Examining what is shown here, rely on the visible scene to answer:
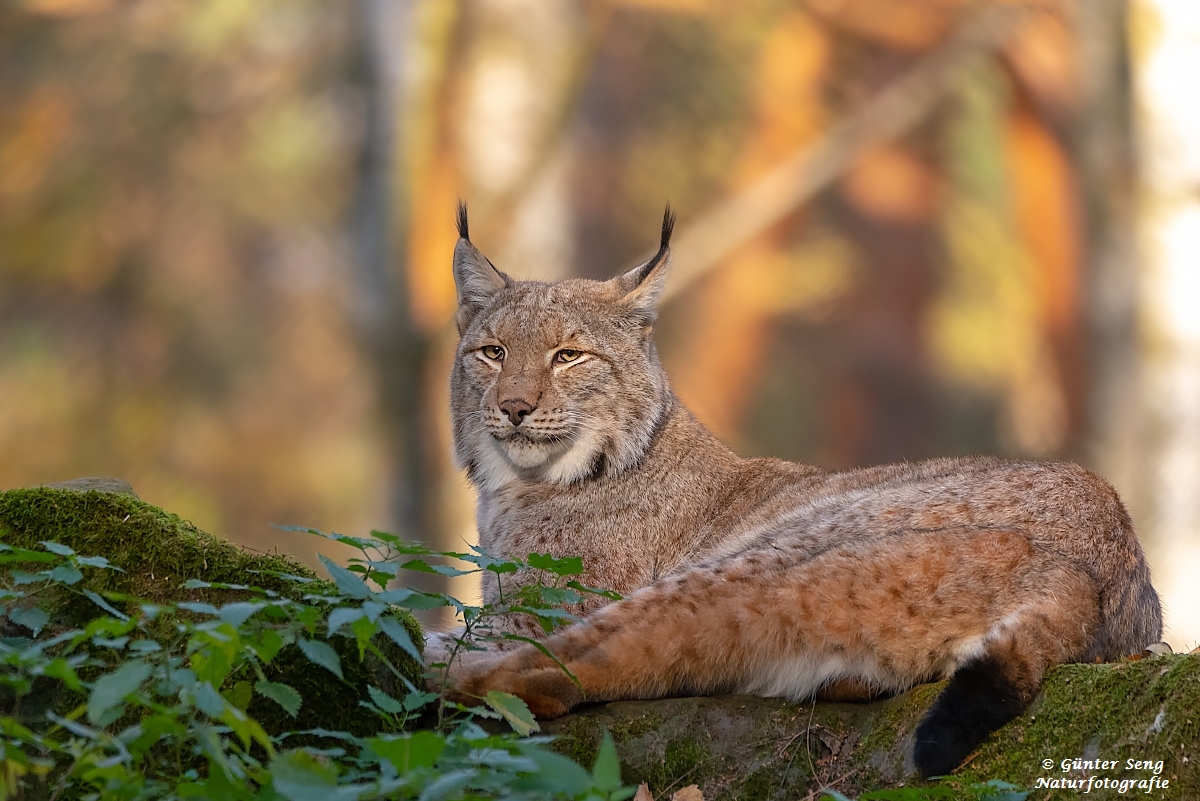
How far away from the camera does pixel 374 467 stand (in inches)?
421

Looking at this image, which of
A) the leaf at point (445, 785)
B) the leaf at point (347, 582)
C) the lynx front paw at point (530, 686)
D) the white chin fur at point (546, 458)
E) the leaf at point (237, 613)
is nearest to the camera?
the leaf at point (445, 785)

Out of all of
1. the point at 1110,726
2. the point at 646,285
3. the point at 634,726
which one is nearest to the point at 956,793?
the point at 1110,726

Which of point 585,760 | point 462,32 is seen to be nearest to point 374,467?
point 462,32

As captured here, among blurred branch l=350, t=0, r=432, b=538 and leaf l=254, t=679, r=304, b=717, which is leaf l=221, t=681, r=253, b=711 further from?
blurred branch l=350, t=0, r=432, b=538

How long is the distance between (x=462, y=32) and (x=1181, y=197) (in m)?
6.72

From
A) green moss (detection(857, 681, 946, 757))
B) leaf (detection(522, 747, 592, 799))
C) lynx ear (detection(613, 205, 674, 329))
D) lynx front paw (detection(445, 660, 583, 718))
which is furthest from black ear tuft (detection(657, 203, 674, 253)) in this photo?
leaf (detection(522, 747, 592, 799))

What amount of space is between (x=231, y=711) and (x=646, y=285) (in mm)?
3503

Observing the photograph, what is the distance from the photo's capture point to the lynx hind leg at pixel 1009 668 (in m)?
3.19

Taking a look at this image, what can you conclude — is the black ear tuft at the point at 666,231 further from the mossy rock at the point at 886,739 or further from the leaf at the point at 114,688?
the leaf at the point at 114,688

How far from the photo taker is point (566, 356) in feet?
17.3

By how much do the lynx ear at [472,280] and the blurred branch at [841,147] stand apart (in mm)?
5317

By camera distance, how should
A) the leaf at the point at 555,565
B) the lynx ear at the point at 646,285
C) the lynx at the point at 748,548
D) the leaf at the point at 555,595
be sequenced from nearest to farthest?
the leaf at the point at 555,565 → the leaf at the point at 555,595 → the lynx at the point at 748,548 → the lynx ear at the point at 646,285

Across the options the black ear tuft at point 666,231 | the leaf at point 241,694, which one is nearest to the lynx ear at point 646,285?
the black ear tuft at point 666,231

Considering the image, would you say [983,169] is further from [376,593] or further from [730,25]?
[376,593]
